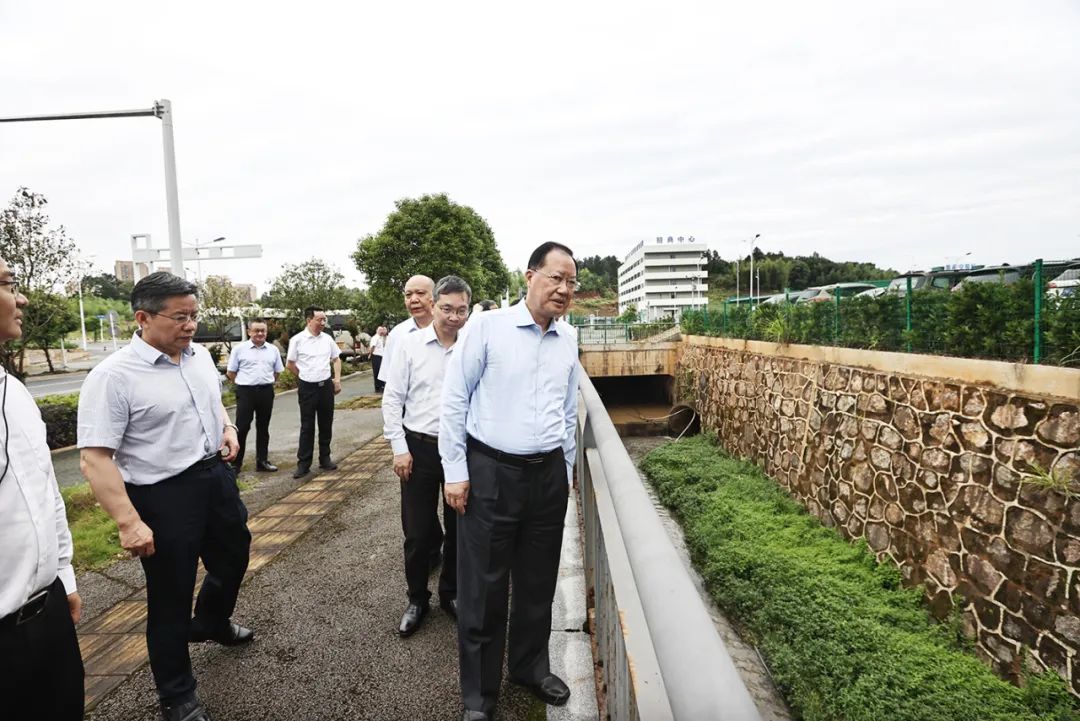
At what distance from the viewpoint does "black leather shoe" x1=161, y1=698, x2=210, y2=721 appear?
246cm

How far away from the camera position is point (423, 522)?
3363 mm

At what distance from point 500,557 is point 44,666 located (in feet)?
4.79

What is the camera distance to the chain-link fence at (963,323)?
5.33m

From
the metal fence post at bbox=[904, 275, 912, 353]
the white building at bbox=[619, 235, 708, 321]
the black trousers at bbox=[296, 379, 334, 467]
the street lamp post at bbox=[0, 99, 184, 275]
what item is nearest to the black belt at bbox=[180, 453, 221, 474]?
the black trousers at bbox=[296, 379, 334, 467]

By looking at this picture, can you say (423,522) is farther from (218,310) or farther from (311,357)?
(218,310)

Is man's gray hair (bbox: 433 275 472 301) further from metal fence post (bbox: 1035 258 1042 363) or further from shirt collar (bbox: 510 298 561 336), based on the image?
metal fence post (bbox: 1035 258 1042 363)

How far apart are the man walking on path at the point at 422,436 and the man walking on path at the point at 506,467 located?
89 cm

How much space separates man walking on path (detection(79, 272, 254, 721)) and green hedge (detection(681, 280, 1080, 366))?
261 inches

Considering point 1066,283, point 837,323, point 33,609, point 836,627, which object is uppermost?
point 1066,283

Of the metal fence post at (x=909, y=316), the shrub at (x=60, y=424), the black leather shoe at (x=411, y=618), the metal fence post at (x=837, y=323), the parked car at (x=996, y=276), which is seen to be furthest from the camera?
the metal fence post at (x=837, y=323)

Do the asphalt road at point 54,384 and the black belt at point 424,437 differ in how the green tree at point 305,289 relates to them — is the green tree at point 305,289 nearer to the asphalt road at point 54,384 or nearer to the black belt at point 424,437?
the asphalt road at point 54,384

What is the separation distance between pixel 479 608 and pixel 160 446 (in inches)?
60.9

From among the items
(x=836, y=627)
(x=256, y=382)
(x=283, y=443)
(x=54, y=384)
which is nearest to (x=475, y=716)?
(x=836, y=627)

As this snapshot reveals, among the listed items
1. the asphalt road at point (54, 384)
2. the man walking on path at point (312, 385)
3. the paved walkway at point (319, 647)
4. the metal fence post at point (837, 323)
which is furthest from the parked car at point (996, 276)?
the asphalt road at point (54, 384)
